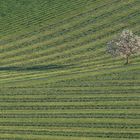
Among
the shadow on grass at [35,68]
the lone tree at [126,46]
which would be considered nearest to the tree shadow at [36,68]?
the shadow on grass at [35,68]

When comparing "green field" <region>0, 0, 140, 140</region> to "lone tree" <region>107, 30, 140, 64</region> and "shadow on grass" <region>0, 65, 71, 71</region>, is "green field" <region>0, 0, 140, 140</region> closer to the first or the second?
"shadow on grass" <region>0, 65, 71, 71</region>

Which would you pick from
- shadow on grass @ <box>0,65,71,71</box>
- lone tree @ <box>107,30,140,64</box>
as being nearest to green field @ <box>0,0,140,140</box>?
shadow on grass @ <box>0,65,71,71</box>

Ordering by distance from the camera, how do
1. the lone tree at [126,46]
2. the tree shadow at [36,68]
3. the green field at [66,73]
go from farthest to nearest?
the tree shadow at [36,68] → the lone tree at [126,46] → the green field at [66,73]

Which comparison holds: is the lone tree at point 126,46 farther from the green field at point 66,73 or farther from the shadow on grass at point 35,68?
the shadow on grass at point 35,68

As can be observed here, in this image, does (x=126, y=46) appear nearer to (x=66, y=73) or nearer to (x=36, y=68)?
(x=66, y=73)

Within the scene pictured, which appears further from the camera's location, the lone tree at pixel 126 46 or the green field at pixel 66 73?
the lone tree at pixel 126 46

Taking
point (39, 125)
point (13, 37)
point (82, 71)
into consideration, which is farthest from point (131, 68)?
point (13, 37)

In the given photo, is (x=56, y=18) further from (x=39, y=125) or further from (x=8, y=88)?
(x=39, y=125)

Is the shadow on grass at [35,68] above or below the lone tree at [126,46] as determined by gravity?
below

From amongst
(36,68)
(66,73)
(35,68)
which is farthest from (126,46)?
(35,68)
